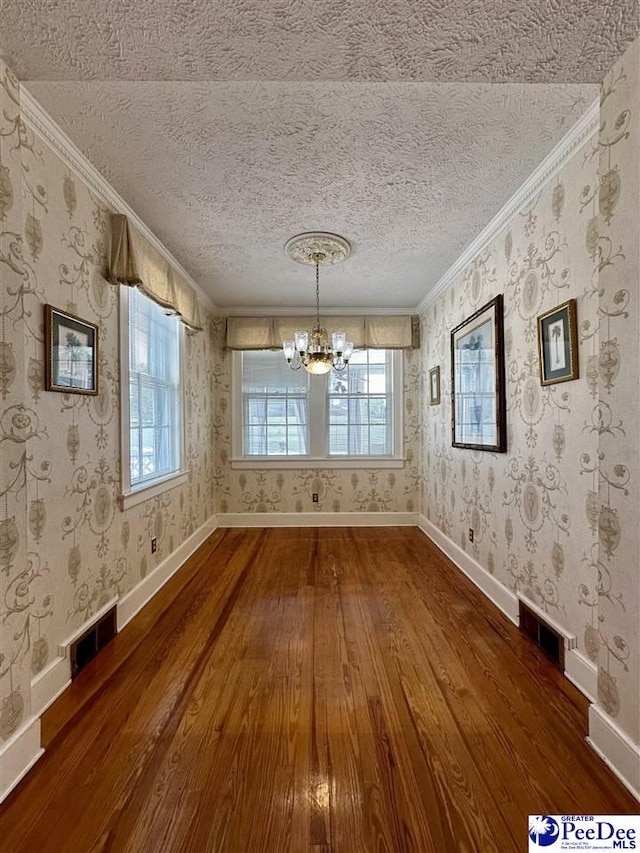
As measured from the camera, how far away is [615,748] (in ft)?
4.20

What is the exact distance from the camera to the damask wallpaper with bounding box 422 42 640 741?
4.03 ft

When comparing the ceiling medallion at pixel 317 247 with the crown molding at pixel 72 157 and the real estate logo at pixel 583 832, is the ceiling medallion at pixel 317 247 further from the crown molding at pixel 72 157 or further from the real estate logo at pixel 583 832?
the real estate logo at pixel 583 832

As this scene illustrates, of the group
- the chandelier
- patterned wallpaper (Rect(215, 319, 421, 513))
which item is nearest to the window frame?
the chandelier

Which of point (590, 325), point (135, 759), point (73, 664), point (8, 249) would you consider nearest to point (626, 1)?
point (590, 325)

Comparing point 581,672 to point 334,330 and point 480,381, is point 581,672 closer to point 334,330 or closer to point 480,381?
point 480,381

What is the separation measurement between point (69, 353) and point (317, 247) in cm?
184

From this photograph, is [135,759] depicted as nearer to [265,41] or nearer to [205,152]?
[265,41]

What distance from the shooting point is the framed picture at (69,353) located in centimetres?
163

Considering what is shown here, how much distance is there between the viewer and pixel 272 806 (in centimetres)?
118

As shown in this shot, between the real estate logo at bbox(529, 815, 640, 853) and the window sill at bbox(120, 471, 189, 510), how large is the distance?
2.31 metres

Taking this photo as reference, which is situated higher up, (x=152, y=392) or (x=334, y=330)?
(x=334, y=330)

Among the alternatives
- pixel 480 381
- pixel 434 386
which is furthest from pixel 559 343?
pixel 434 386

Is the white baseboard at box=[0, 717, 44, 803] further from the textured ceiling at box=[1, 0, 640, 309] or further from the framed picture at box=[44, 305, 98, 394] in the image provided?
the textured ceiling at box=[1, 0, 640, 309]

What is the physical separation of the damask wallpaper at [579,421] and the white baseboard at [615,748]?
0.05m
